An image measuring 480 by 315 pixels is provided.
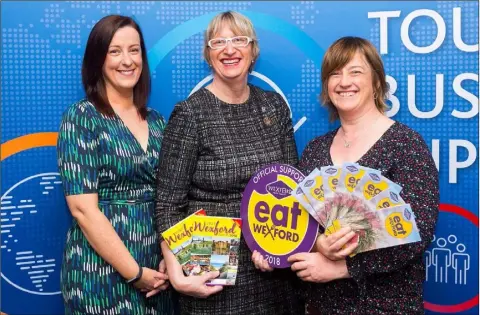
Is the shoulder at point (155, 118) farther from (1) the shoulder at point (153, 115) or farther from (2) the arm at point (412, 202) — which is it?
(2) the arm at point (412, 202)

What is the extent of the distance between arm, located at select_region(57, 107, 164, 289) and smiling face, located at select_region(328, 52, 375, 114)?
3.27ft

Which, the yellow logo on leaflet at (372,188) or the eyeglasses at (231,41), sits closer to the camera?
the yellow logo on leaflet at (372,188)

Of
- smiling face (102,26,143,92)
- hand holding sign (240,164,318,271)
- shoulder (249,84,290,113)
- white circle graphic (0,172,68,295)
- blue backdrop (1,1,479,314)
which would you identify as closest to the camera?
hand holding sign (240,164,318,271)

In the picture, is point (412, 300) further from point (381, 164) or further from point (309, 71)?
point (309, 71)

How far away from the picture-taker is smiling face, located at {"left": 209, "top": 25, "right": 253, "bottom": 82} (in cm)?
222

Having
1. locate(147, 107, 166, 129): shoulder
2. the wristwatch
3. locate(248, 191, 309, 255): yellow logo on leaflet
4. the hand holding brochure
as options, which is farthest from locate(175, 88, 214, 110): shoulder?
the wristwatch

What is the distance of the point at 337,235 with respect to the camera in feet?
6.15

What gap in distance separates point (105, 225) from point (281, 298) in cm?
82

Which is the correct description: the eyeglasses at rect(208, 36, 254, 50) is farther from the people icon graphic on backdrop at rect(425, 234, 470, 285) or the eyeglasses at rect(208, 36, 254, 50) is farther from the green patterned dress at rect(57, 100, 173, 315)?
the people icon graphic on backdrop at rect(425, 234, 470, 285)

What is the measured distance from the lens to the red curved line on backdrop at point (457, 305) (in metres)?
2.67

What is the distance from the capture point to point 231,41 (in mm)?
2242

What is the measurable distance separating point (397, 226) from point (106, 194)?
45.7 inches

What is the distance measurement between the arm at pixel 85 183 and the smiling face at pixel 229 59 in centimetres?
58

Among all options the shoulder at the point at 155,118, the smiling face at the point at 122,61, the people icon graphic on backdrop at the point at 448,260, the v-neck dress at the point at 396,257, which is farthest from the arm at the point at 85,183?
the people icon graphic on backdrop at the point at 448,260
